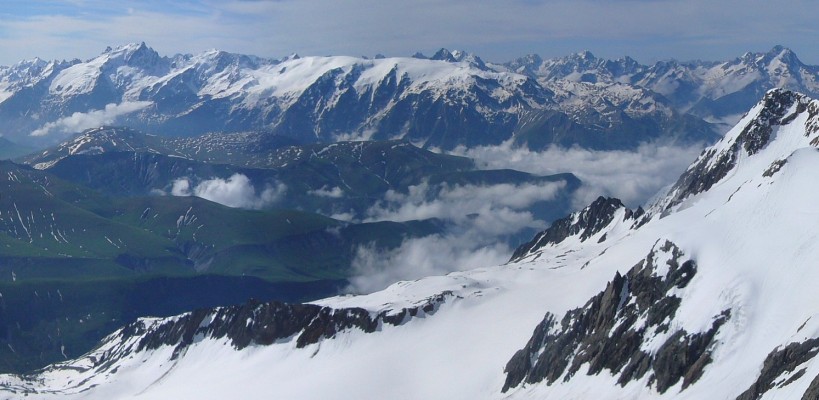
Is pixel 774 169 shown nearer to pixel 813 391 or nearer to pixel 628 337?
pixel 628 337

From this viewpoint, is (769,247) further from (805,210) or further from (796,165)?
(796,165)

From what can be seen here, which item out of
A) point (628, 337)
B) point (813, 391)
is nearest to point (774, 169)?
point (628, 337)

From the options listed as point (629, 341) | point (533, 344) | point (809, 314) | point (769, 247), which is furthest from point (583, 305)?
point (809, 314)

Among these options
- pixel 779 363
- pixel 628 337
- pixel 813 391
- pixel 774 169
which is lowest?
pixel 628 337

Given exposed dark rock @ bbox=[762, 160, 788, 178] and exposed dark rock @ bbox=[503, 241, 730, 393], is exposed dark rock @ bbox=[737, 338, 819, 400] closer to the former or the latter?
exposed dark rock @ bbox=[503, 241, 730, 393]

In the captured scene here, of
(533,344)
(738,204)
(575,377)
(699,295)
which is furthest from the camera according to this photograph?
(533,344)

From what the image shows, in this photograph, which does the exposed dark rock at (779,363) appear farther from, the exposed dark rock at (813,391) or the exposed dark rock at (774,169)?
the exposed dark rock at (774,169)

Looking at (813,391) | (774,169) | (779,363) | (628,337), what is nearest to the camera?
(813,391)

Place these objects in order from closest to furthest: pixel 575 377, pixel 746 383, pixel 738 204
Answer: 1. pixel 746 383
2. pixel 575 377
3. pixel 738 204
